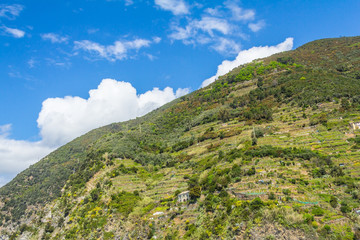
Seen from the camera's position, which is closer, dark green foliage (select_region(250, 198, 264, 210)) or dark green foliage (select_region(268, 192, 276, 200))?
dark green foliage (select_region(250, 198, 264, 210))

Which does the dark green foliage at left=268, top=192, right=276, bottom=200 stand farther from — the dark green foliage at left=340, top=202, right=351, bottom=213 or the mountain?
the dark green foliage at left=340, top=202, right=351, bottom=213

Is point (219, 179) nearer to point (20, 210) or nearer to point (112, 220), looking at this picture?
point (112, 220)

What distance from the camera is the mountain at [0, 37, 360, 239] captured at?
34156 millimetres

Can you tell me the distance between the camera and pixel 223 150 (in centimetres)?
6278

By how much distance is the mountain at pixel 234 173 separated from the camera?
34.2 meters

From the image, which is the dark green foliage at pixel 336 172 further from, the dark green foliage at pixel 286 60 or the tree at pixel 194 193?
the dark green foliage at pixel 286 60

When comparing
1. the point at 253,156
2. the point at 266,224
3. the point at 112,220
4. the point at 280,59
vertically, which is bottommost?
the point at 266,224

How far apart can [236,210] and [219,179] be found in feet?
31.8

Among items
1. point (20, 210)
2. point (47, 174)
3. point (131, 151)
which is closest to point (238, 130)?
point (131, 151)

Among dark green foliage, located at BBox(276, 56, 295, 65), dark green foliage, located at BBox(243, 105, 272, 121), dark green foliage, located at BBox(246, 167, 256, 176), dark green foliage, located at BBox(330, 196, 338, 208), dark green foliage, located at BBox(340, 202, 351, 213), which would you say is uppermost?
dark green foliage, located at BBox(276, 56, 295, 65)

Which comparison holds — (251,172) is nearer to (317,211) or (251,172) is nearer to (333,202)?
(317,211)

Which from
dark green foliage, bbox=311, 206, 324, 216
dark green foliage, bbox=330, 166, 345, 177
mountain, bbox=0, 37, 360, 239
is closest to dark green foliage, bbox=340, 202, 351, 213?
mountain, bbox=0, 37, 360, 239

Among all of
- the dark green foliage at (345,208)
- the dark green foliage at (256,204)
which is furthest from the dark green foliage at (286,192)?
the dark green foliage at (345,208)

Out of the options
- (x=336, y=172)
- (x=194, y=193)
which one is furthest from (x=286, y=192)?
(x=194, y=193)
